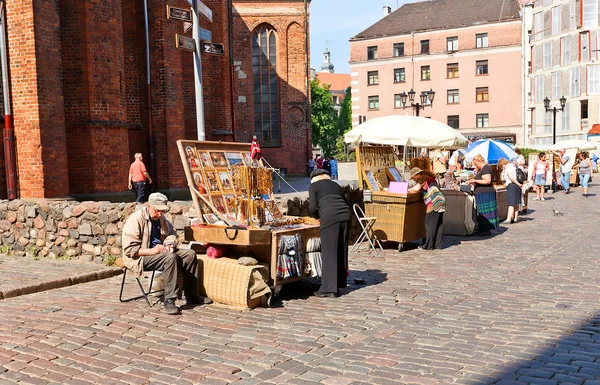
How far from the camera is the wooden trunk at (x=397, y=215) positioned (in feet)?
37.8

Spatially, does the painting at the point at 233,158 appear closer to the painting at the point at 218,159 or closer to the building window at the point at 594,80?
the painting at the point at 218,159

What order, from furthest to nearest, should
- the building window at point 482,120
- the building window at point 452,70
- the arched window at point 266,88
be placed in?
the building window at point 452,70 → the building window at point 482,120 → the arched window at point 266,88

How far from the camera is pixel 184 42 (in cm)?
1291

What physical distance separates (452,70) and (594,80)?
14117 mm

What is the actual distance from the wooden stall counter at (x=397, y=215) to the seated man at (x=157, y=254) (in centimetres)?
503

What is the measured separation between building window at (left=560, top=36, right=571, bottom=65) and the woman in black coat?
49557mm

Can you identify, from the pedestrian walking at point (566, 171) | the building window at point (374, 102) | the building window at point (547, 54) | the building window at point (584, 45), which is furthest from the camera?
the building window at point (374, 102)

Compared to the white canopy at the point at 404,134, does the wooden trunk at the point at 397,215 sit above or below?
below

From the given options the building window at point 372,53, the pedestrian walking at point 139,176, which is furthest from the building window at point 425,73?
the pedestrian walking at point 139,176

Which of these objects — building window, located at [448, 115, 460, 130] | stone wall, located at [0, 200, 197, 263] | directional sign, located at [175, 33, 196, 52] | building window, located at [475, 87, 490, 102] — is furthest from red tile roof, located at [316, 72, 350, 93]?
stone wall, located at [0, 200, 197, 263]

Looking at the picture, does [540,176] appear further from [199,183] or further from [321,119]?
[321,119]

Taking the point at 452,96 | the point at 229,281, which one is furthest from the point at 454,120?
the point at 229,281

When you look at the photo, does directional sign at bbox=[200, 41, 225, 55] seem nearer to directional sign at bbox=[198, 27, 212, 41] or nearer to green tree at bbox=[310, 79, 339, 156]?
directional sign at bbox=[198, 27, 212, 41]

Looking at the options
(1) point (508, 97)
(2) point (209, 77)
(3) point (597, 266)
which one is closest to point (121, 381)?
(3) point (597, 266)
